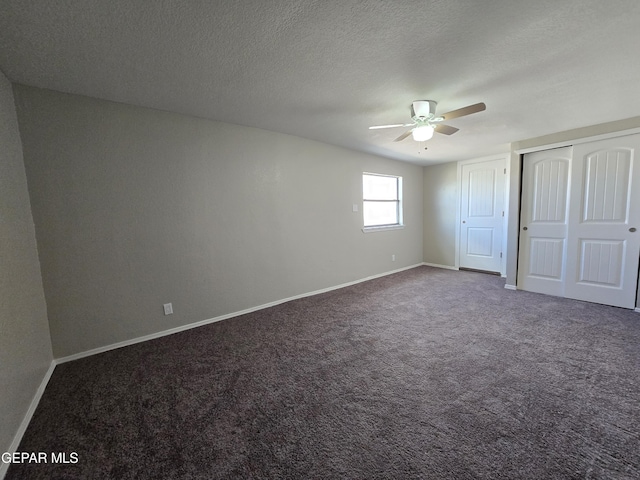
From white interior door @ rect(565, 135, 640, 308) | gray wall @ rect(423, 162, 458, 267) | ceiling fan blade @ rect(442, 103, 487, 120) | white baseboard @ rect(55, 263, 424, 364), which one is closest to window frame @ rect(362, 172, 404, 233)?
gray wall @ rect(423, 162, 458, 267)

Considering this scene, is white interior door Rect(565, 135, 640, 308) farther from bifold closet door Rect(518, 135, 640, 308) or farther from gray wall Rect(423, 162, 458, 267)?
gray wall Rect(423, 162, 458, 267)

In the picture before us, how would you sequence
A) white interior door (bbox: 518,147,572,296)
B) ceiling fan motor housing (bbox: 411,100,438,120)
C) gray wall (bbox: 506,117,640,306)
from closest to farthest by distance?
ceiling fan motor housing (bbox: 411,100,438,120)
gray wall (bbox: 506,117,640,306)
white interior door (bbox: 518,147,572,296)

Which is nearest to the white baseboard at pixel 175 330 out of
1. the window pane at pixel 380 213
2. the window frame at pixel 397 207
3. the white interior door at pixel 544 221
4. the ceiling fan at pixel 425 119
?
the window frame at pixel 397 207

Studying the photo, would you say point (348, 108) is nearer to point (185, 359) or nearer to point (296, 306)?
point (296, 306)

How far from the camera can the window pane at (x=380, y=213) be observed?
4.70 metres

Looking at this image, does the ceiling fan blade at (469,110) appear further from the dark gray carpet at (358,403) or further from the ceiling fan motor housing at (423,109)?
the dark gray carpet at (358,403)

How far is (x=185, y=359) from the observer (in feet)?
7.20

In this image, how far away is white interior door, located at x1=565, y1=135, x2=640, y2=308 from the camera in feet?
9.73

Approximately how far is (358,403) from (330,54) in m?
2.36

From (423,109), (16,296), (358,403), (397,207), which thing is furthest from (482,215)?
(16,296)

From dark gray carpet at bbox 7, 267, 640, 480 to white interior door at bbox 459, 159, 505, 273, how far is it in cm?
209

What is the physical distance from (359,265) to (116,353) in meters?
3.46

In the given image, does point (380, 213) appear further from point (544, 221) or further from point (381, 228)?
point (544, 221)

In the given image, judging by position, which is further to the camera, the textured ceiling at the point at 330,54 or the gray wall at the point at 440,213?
the gray wall at the point at 440,213
